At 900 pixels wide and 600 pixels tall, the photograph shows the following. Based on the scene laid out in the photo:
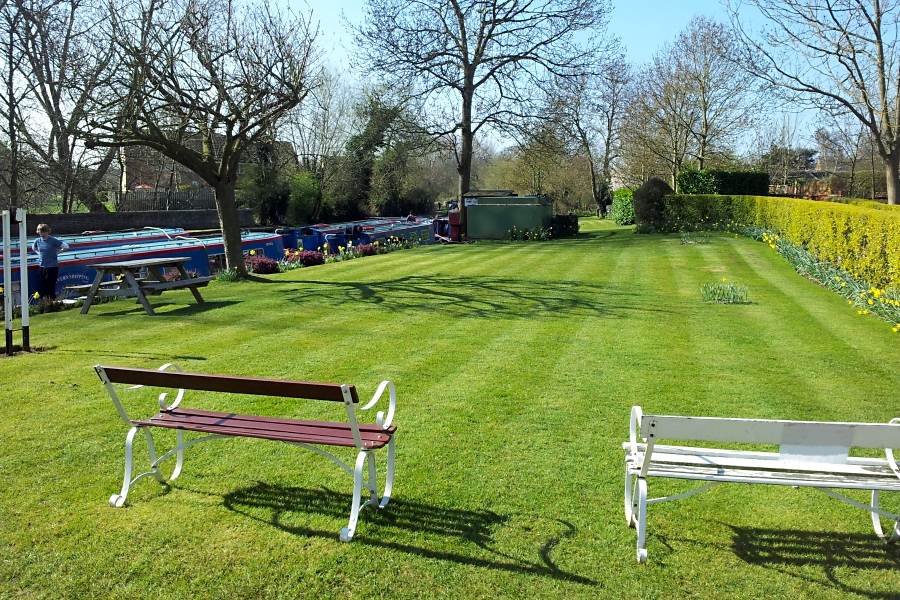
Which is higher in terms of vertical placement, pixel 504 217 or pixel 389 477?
pixel 504 217

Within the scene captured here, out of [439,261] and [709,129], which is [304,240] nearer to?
[439,261]

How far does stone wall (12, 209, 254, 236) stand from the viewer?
21.7m

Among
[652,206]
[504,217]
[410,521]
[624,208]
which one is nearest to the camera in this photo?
[410,521]

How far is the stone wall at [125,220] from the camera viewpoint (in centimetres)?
2169

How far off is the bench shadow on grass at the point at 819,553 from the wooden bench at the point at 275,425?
2190 mm

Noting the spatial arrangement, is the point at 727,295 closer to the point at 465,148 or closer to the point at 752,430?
the point at 752,430

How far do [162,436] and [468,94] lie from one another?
26673mm

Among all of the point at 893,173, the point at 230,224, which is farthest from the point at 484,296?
the point at 893,173

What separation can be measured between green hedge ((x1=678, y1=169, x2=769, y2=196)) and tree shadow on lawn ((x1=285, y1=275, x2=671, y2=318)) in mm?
19568

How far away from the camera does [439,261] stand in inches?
781

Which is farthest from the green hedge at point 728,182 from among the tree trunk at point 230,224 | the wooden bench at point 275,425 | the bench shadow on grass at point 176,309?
the wooden bench at point 275,425

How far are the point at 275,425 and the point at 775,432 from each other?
3.05m

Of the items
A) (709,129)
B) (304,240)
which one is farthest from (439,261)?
(709,129)

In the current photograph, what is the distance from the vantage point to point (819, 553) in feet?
12.7
